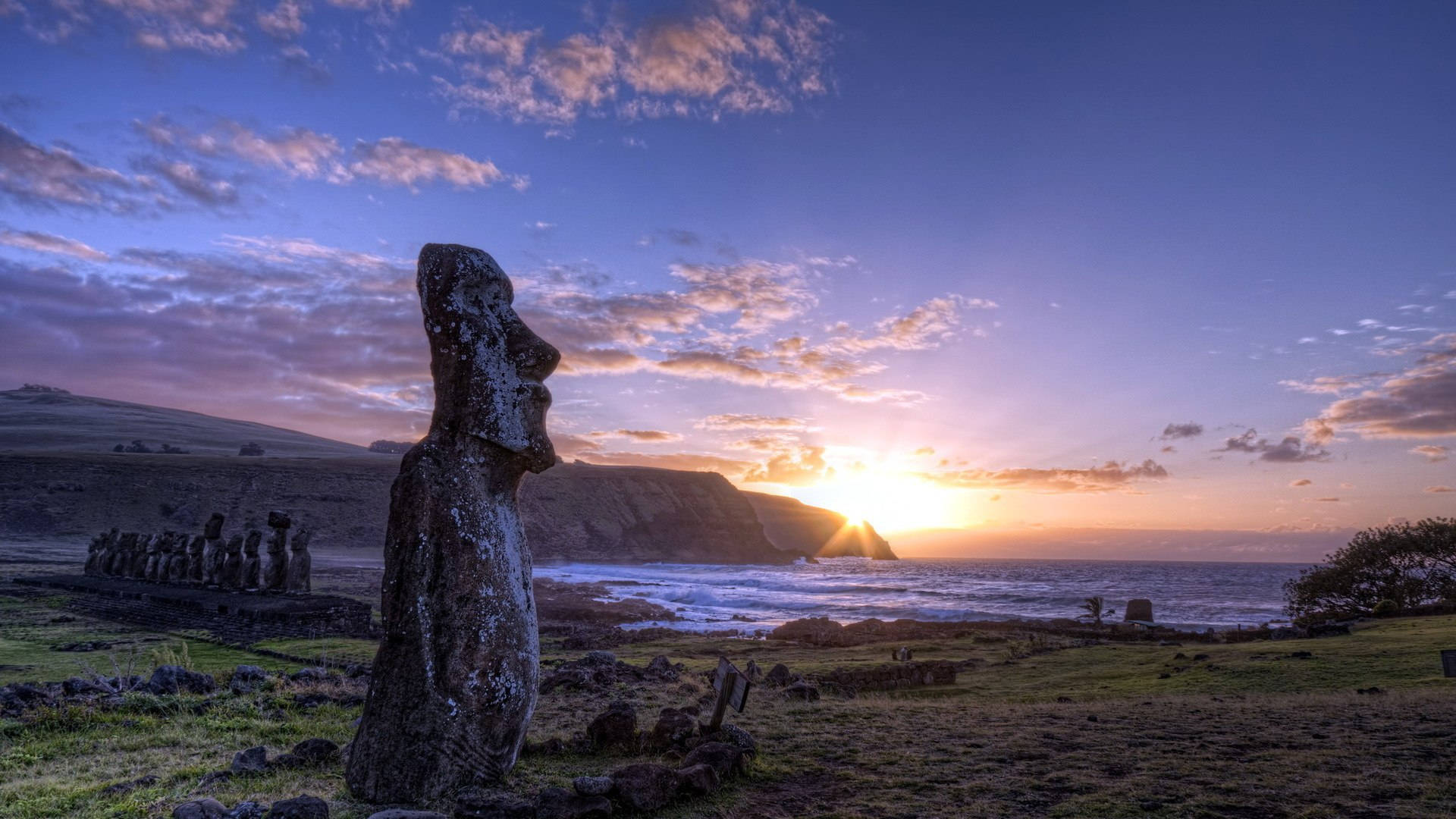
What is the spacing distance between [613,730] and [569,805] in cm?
256

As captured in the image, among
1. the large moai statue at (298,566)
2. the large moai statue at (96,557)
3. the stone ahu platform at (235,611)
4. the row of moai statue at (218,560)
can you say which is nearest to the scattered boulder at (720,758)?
the stone ahu platform at (235,611)

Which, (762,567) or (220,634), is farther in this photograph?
(762,567)

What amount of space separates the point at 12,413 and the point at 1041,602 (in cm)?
15478

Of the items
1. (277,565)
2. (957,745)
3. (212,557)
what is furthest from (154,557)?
(957,745)

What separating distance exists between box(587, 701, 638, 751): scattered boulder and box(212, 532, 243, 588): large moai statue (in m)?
19.7

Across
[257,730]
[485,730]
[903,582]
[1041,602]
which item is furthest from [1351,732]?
[903,582]

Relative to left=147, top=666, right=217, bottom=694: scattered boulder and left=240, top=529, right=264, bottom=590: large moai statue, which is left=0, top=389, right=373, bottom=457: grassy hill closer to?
left=240, top=529, right=264, bottom=590: large moai statue

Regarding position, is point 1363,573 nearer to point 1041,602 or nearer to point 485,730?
point 1041,602

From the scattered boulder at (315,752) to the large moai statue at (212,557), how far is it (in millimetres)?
20045

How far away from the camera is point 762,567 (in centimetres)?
12638

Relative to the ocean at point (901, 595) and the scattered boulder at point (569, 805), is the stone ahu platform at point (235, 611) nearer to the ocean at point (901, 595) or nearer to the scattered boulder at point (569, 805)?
the scattered boulder at point (569, 805)

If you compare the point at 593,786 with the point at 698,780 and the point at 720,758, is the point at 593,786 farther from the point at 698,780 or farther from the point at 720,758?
the point at 720,758

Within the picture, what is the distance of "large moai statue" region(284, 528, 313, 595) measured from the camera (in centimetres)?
2317

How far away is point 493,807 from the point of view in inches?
232
